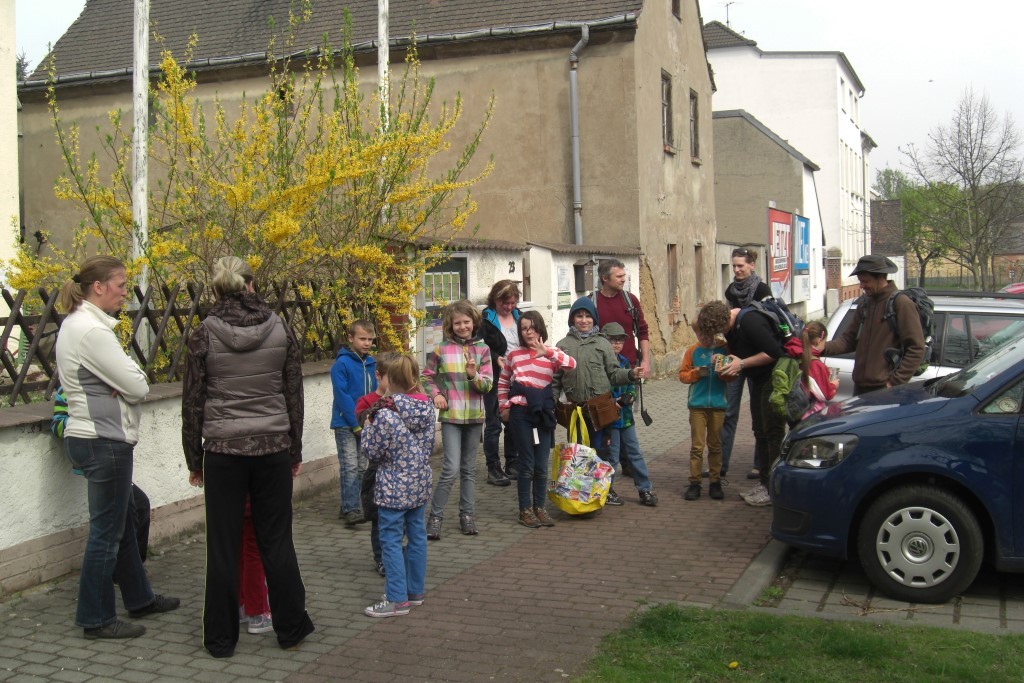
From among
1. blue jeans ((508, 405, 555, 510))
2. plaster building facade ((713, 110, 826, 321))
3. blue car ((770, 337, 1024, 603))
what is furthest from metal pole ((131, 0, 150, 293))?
plaster building facade ((713, 110, 826, 321))

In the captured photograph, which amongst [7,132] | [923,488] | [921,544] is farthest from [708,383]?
[7,132]

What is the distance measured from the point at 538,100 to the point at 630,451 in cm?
1146

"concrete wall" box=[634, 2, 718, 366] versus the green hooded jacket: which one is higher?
"concrete wall" box=[634, 2, 718, 366]

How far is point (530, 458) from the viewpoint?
773cm

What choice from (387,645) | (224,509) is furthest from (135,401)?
(387,645)

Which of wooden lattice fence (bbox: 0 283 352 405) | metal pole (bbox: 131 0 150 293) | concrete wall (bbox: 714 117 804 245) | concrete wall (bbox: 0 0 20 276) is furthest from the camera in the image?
concrete wall (bbox: 714 117 804 245)

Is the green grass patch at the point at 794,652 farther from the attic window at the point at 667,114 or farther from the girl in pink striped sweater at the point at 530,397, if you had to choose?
the attic window at the point at 667,114

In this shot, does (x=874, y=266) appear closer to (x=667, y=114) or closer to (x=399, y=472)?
(x=399, y=472)

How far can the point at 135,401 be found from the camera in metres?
5.37

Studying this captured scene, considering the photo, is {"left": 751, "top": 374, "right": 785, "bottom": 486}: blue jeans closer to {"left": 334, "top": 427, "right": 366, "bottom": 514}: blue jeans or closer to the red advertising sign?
{"left": 334, "top": 427, "right": 366, "bottom": 514}: blue jeans

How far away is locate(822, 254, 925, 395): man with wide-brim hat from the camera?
24.0ft

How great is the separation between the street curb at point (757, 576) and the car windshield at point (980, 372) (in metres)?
1.45

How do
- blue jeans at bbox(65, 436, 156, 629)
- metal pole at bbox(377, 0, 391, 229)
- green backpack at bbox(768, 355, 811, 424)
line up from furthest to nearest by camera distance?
metal pole at bbox(377, 0, 391, 229) < green backpack at bbox(768, 355, 811, 424) < blue jeans at bbox(65, 436, 156, 629)

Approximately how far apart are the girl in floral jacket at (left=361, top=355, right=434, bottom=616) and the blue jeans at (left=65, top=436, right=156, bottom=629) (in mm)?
1285
